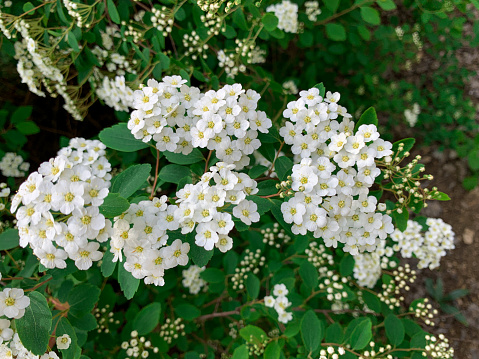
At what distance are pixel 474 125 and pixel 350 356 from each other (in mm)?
3681

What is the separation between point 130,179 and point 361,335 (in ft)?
5.00

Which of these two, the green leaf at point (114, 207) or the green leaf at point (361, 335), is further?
the green leaf at point (361, 335)

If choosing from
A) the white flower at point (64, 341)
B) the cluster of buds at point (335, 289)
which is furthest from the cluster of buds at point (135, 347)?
the cluster of buds at point (335, 289)

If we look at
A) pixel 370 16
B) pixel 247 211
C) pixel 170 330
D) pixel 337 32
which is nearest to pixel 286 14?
pixel 337 32

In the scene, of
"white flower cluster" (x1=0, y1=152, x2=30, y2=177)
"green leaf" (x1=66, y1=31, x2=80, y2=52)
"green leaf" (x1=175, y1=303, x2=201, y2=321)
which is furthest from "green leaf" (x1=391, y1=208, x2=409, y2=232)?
"white flower cluster" (x1=0, y1=152, x2=30, y2=177)

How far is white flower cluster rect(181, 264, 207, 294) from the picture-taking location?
2948mm

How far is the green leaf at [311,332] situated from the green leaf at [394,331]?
515 millimetres

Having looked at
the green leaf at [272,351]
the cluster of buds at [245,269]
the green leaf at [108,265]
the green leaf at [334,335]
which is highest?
the green leaf at [108,265]

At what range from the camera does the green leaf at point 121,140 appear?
1.89 metres

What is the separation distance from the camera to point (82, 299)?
1.99 m

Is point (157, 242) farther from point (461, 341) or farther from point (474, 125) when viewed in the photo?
point (474, 125)

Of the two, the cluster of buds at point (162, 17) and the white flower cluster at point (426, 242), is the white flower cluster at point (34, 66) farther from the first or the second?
the white flower cluster at point (426, 242)

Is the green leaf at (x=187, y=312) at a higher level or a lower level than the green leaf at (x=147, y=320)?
lower

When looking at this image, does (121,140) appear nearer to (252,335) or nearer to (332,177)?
(332,177)
